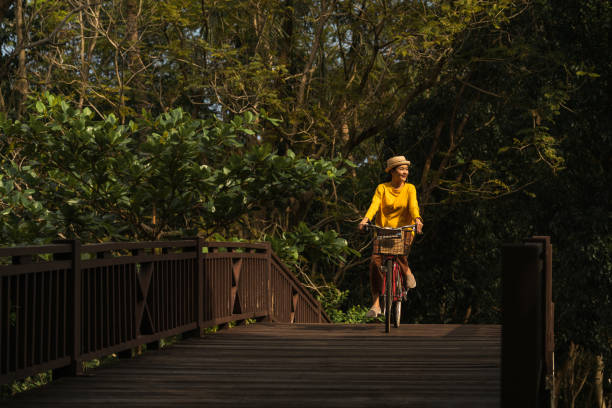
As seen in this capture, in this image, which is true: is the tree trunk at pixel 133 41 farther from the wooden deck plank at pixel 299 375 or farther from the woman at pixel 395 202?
the wooden deck plank at pixel 299 375

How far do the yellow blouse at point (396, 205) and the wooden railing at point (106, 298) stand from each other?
2.09 m

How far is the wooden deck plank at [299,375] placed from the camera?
230 inches

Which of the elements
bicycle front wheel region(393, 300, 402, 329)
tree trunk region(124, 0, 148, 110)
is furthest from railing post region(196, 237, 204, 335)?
tree trunk region(124, 0, 148, 110)

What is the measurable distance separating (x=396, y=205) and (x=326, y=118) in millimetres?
7682

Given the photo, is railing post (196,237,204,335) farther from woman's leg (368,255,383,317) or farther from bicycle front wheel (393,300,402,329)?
bicycle front wheel (393,300,402,329)

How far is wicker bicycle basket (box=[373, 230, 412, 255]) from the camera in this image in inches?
392

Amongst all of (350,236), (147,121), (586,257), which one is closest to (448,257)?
(350,236)

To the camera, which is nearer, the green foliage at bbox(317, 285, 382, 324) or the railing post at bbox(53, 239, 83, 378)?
the railing post at bbox(53, 239, 83, 378)

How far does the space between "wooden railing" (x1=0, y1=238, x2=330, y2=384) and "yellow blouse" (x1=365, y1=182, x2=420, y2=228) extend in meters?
2.09

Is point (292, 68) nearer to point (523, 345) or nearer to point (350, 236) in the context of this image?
point (350, 236)

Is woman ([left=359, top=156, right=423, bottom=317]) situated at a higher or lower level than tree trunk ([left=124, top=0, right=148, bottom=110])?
lower

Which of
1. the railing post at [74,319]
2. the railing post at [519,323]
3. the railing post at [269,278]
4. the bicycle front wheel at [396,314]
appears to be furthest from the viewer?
the railing post at [269,278]

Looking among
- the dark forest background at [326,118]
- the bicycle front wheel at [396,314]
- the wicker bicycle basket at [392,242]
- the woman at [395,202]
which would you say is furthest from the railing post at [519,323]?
the dark forest background at [326,118]

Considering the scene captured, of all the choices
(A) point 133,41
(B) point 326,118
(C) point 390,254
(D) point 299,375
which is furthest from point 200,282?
(B) point 326,118
